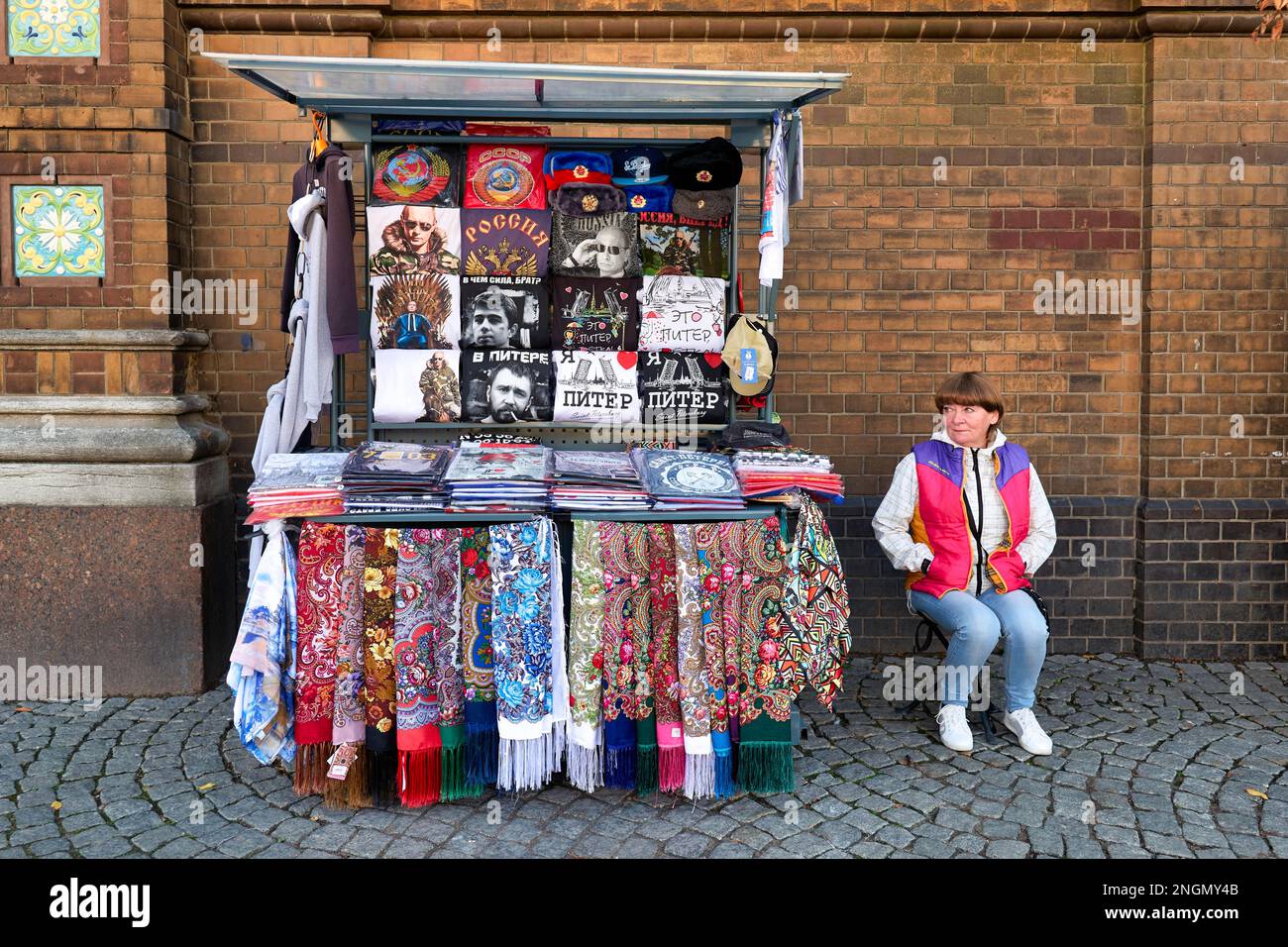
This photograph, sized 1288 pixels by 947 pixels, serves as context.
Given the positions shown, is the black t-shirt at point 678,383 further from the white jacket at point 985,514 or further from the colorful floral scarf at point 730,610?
the colorful floral scarf at point 730,610

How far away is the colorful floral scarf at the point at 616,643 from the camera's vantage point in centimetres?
400

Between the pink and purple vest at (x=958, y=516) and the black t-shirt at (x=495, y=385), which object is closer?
the pink and purple vest at (x=958, y=516)

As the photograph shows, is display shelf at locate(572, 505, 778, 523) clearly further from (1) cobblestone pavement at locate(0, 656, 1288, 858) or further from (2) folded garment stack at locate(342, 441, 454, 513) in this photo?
(1) cobblestone pavement at locate(0, 656, 1288, 858)

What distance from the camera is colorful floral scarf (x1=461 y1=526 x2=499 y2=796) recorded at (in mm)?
3986

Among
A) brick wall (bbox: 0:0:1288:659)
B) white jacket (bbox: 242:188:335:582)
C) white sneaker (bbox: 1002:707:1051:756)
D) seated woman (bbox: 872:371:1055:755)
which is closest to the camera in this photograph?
white sneaker (bbox: 1002:707:1051:756)

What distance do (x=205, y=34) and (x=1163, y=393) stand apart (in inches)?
231

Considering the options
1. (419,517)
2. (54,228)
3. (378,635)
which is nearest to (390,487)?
(419,517)

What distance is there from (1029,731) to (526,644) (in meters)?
2.34

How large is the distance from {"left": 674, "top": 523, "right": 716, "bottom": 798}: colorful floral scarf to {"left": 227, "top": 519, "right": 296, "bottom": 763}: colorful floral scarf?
1.53 metres

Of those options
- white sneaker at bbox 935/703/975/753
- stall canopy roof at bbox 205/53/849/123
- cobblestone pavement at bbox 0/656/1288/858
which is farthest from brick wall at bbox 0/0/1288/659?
white sneaker at bbox 935/703/975/753

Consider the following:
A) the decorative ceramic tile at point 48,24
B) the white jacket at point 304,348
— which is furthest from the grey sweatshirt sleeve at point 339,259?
the decorative ceramic tile at point 48,24

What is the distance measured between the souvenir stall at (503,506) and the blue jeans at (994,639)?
30.8 inches

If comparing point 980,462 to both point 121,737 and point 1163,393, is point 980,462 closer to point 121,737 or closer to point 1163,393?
point 1163,393

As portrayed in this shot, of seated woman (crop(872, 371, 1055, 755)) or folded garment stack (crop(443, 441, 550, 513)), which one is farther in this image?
seated woman (crop(872, 371, 1055, 755))
